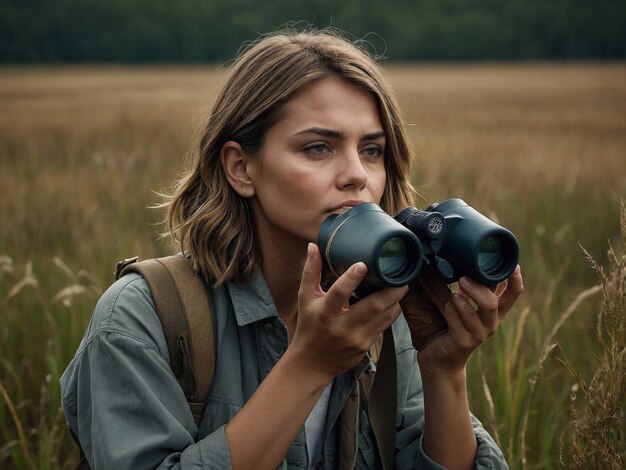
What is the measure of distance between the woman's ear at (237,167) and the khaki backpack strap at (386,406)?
549mm

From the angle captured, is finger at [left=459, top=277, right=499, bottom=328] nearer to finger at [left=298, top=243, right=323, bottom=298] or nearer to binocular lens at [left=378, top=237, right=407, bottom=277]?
binocular lens at [left=378, top=237, right=407, bottom=277]

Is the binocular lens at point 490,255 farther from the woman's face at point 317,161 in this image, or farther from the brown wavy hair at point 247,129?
the brown wavy hair at point 247,129

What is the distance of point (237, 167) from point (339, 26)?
48.1 m

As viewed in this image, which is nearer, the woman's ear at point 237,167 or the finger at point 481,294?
the finger at point 481,294

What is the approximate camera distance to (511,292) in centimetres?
178

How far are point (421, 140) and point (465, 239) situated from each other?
8944 mm

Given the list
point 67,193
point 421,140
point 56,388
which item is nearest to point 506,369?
point 56,388

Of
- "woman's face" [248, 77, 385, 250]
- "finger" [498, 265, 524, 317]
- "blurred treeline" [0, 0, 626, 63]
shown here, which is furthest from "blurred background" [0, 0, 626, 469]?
"blurred treeline" [0, 0, 626, 63]

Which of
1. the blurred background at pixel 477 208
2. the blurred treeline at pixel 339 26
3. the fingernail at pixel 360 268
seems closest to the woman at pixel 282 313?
the fingernail at pixel 360 268

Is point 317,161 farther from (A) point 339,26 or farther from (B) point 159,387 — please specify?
(A) point 339,26

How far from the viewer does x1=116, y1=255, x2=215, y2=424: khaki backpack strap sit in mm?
1720

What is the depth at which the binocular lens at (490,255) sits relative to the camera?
1.66 meters

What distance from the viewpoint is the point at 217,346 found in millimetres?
1796

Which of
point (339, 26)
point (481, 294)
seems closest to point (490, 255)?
point (481, 294)
